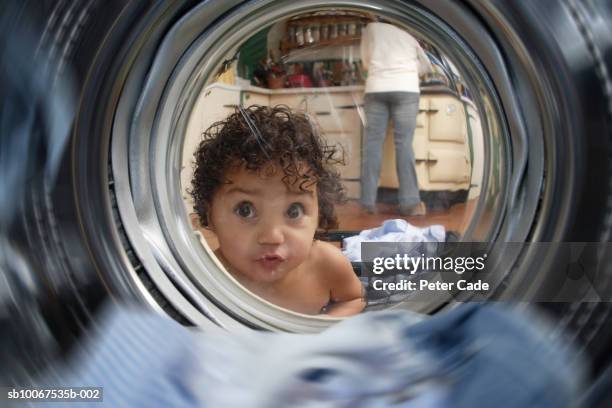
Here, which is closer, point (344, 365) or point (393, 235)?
point (344, 365)

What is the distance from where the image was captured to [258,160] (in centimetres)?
80

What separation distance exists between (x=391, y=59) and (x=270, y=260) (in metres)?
0.30

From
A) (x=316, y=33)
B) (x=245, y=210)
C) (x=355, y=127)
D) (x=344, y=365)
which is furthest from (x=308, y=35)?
(x=344, y=365)

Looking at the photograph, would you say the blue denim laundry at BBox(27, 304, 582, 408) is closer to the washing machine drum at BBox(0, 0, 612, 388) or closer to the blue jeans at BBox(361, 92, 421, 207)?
the washing machine drum at BBox(0, 0, 612, 388)

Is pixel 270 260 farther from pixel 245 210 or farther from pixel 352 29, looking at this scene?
pixel 352 29

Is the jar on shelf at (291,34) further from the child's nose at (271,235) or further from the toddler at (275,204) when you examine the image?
the child's nose at (271,235)

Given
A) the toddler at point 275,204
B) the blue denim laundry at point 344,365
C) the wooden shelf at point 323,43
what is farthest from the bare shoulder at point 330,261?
the wooden shelf at point 323,43

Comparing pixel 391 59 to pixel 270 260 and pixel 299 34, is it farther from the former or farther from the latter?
pixel 270 260

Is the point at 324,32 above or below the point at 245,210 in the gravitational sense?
above

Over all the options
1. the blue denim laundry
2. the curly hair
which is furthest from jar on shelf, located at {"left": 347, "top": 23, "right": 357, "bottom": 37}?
the blue denim laundry

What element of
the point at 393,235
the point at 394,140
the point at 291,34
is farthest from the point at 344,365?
the point at 291,34

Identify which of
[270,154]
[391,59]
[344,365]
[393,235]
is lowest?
[344,365]

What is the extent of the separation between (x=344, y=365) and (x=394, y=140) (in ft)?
1.06

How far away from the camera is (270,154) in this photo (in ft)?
2.62
